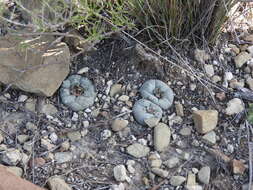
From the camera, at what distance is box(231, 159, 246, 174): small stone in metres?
1.64

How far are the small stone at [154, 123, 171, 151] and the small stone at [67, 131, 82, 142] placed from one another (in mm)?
309

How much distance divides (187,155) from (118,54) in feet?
1.77

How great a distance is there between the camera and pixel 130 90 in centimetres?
186

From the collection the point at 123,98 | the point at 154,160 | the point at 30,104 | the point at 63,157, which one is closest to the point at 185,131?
the point at 154,160

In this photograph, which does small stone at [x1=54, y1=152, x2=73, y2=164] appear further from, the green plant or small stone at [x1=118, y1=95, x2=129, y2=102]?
the green plant

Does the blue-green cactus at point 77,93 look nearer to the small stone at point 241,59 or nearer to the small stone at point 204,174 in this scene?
the small stone at point 204,174

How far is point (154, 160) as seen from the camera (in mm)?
1679

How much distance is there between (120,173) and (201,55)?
0.68m

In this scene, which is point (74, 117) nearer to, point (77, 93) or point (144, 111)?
point (77, 93)

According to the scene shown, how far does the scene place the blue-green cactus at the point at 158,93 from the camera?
5.96 ft

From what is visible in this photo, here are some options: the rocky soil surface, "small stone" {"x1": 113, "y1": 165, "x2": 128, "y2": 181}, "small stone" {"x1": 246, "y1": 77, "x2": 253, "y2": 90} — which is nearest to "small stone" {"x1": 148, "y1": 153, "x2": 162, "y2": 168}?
the rocky soil surface

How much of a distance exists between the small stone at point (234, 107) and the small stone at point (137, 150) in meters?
0.39

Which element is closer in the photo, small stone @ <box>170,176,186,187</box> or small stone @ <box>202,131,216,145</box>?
small stone @ <box>170,176,186,187</box>

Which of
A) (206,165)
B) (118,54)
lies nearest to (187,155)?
(206,165)
